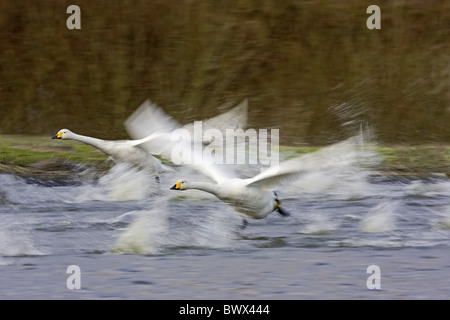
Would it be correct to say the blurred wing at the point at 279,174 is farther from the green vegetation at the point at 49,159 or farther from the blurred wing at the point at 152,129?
the green vegetation at the point at 49,159

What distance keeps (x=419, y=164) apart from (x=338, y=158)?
32.4ft

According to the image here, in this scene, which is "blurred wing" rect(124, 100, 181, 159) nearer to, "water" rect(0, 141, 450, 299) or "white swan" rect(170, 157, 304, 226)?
"water" rect(0, 141, 450, 299)

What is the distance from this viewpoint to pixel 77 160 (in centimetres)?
1919

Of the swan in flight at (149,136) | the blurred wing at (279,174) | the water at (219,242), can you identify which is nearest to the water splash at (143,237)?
the water at (219,242)

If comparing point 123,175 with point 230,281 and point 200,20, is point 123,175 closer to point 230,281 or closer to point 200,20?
point 230,281

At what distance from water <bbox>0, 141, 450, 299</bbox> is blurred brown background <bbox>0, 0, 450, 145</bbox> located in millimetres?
9440

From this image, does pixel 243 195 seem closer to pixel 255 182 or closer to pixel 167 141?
pixel 255 182

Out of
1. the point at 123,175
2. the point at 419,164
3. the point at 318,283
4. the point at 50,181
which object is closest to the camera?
the point at 318,283

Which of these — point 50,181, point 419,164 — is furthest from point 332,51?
point 50,181

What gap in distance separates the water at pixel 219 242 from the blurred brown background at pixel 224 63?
372 inches

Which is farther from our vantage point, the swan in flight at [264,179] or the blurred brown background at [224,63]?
the blurred brown background at [224,63]

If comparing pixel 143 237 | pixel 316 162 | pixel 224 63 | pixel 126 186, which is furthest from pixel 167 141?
pixel 224 63

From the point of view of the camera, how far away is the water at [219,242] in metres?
9.23

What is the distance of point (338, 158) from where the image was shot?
384 inches
